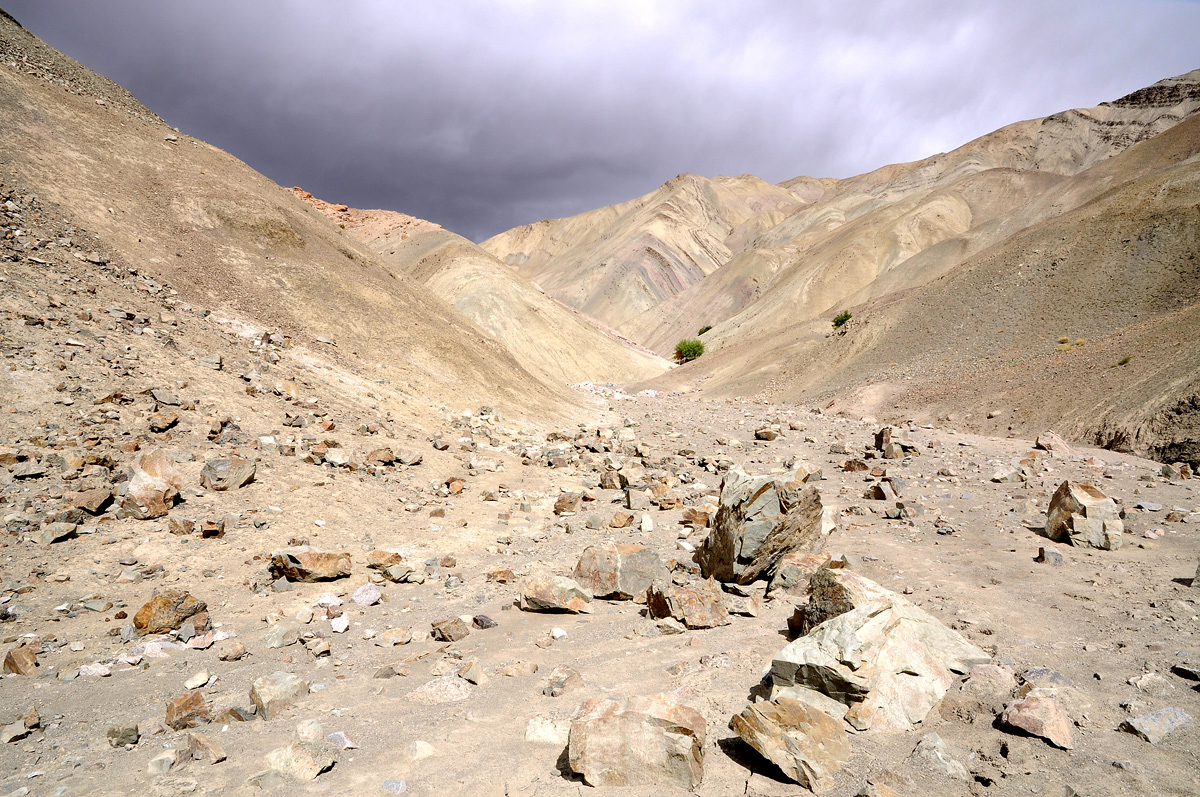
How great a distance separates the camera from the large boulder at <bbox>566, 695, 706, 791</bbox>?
3.66m

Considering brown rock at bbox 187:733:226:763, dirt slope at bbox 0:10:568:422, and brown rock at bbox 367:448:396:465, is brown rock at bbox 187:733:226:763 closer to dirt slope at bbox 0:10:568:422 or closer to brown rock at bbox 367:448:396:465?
brown rock at bbox 367:448:396:465

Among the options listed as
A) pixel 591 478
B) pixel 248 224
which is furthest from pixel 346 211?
pixel 591 478

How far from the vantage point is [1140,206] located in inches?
1081

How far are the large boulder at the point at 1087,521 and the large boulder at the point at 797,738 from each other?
17.3ft

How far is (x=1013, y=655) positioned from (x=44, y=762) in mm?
7023

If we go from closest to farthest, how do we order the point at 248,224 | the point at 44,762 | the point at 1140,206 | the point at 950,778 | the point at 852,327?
the point at 950,778, the point at 44,762, the point at 248,224, the point at 1140,206, the point at 852,327

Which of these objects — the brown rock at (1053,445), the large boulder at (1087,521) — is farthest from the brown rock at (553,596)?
the brown rock at (1053,445)

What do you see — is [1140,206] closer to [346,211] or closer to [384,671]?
[384,671]

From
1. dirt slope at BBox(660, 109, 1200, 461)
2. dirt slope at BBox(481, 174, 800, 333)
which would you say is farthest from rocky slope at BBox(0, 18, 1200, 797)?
dirt slope at BBox(481, 174, 800, 333)

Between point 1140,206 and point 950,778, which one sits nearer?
point 950,778

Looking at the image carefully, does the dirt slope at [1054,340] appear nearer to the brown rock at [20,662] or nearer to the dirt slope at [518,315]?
the dirt slope at [518,315]

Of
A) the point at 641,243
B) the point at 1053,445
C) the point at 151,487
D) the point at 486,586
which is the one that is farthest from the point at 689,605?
the point at 641,243

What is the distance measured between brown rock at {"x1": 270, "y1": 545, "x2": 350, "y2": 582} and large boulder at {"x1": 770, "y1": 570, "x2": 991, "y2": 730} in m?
5.33

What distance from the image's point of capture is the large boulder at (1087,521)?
7.18 metres
